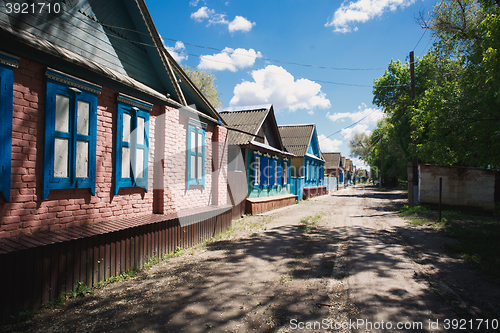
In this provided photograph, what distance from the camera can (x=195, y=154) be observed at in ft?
25.9

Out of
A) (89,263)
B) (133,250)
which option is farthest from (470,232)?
(89,263)

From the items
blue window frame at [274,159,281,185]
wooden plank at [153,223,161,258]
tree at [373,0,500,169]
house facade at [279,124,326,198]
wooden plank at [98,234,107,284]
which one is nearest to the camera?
wooden plank at [98,234,107,284]

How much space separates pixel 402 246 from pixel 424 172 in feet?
26.1

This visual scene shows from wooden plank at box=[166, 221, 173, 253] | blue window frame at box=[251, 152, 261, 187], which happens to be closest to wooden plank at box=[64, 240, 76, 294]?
wooden plank at box=[166, 221, 173, 253]

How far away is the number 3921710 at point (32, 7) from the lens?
3.91 metres

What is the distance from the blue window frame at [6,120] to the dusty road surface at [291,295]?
5.67ft

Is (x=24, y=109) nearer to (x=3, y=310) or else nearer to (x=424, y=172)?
(x=3, y=310)

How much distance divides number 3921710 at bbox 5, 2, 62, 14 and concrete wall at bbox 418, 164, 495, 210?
48.4 feet

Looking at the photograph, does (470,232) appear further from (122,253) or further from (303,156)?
(303,156)

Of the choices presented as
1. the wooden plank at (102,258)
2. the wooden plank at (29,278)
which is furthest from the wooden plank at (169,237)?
the wooden plank at (29,278)

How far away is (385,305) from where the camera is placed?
3773 millimetres

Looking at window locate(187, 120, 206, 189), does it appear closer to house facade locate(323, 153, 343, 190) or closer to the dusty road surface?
the dusty road surface

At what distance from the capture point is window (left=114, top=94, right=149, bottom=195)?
209 inches

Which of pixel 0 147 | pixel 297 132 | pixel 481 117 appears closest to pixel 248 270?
pixel 0 147
